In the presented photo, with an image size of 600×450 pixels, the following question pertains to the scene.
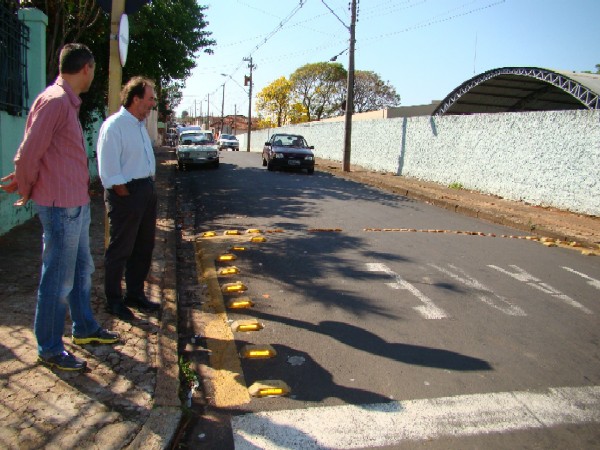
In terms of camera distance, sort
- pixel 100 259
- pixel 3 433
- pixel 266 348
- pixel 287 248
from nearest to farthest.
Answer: pixel 3 433 < pixel 266 348 < pixel 100 259 < pixel 287 248

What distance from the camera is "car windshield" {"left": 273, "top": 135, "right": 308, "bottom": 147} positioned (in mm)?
20234

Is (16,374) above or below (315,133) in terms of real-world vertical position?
below

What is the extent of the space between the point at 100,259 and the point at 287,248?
99.8 inches

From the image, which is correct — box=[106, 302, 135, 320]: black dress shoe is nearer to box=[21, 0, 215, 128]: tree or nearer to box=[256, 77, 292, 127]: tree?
box=[21, 0, 215, 128]: tree

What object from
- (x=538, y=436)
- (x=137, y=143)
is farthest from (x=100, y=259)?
(x=538, y=436)

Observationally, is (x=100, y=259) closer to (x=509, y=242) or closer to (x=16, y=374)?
(x=16, y=374)

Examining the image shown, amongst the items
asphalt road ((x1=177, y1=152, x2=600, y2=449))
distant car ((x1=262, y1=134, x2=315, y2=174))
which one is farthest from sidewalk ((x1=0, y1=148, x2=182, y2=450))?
distant car ((x1=262, y1=134, x2=315, y2=174))

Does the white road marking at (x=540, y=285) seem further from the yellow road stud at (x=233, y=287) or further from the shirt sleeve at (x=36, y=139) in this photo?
→ the shirt sleeve at (x=36, y=139)

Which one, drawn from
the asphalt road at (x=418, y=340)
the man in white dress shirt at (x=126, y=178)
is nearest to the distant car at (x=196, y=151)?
the asphalt road at (x=418, y=340)

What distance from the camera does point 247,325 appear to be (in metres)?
4.47

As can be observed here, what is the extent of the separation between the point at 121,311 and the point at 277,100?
65.5 metres

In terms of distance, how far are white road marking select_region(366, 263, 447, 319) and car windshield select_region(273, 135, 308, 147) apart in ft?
46.3

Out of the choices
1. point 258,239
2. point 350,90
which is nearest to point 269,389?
point 258,239

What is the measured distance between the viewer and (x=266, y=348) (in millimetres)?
4020
